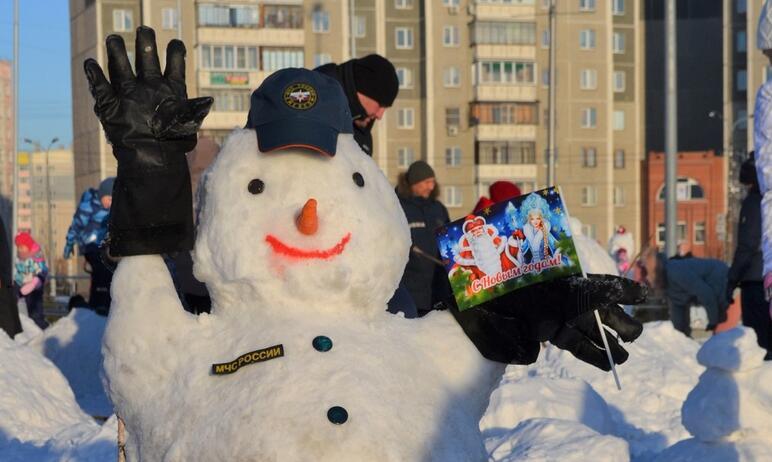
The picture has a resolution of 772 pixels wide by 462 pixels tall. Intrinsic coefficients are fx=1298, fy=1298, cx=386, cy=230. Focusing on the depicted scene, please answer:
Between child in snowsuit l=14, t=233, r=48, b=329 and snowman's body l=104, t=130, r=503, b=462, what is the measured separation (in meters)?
11.5

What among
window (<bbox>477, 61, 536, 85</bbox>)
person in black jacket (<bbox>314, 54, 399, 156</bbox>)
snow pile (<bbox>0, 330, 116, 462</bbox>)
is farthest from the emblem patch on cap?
window (<bbox>477, 61, 536, 85</bbox>)

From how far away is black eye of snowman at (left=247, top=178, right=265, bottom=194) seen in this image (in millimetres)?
3551

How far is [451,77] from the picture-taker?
2181 inches

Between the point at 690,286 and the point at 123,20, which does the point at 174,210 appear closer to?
the point at 690,286

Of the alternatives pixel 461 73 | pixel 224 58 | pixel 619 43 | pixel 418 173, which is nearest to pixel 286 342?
pixel 418 173

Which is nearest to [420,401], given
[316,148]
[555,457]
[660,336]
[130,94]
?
[316,148]

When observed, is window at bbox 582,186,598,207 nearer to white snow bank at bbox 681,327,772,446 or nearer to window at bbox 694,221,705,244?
window at bbox 694,221,705,244

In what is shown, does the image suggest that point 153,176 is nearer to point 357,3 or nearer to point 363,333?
point 363,333

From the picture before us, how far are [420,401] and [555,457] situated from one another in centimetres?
241

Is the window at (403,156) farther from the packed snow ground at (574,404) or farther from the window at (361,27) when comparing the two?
the packed snow ground at (574,404)

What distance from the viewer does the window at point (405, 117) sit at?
5469 centimetres

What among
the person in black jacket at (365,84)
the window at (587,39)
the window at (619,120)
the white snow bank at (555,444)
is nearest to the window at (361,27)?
the window at (587,39)

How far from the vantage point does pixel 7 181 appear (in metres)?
103

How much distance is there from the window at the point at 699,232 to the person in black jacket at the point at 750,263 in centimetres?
4643
